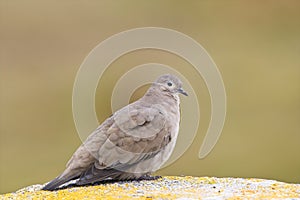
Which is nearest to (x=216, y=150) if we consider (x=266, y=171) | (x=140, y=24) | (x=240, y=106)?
(x=266, y=171)

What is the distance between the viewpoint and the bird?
11.9 m

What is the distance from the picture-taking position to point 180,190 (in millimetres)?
11117

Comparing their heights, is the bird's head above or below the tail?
above

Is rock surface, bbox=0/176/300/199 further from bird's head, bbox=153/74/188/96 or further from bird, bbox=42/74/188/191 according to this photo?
bird's head, bbox=153/74/188/96

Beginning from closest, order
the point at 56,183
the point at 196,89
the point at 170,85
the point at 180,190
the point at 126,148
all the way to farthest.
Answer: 1. the point at 180,190
2. the point at 56,183
3. the point at 126,148
4. the point at 170,85
5. the point at 196,89

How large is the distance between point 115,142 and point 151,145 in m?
0.53

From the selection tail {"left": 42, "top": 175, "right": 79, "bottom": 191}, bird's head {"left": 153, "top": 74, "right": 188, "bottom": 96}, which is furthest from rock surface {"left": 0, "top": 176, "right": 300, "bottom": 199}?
bird's head {"left": 153, "top": 74, "right": 188, "bottom": 96}

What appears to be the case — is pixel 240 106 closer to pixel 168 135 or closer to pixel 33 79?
pixel 33 79

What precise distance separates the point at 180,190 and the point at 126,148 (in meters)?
1.37

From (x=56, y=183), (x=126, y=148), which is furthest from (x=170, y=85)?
(x=56, y=183)

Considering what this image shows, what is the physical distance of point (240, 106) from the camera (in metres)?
34.4

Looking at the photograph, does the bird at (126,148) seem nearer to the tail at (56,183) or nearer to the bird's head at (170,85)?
the tail at (56,183)

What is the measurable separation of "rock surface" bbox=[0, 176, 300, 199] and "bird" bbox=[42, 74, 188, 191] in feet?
0.75

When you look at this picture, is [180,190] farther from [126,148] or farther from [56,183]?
[56,183]
